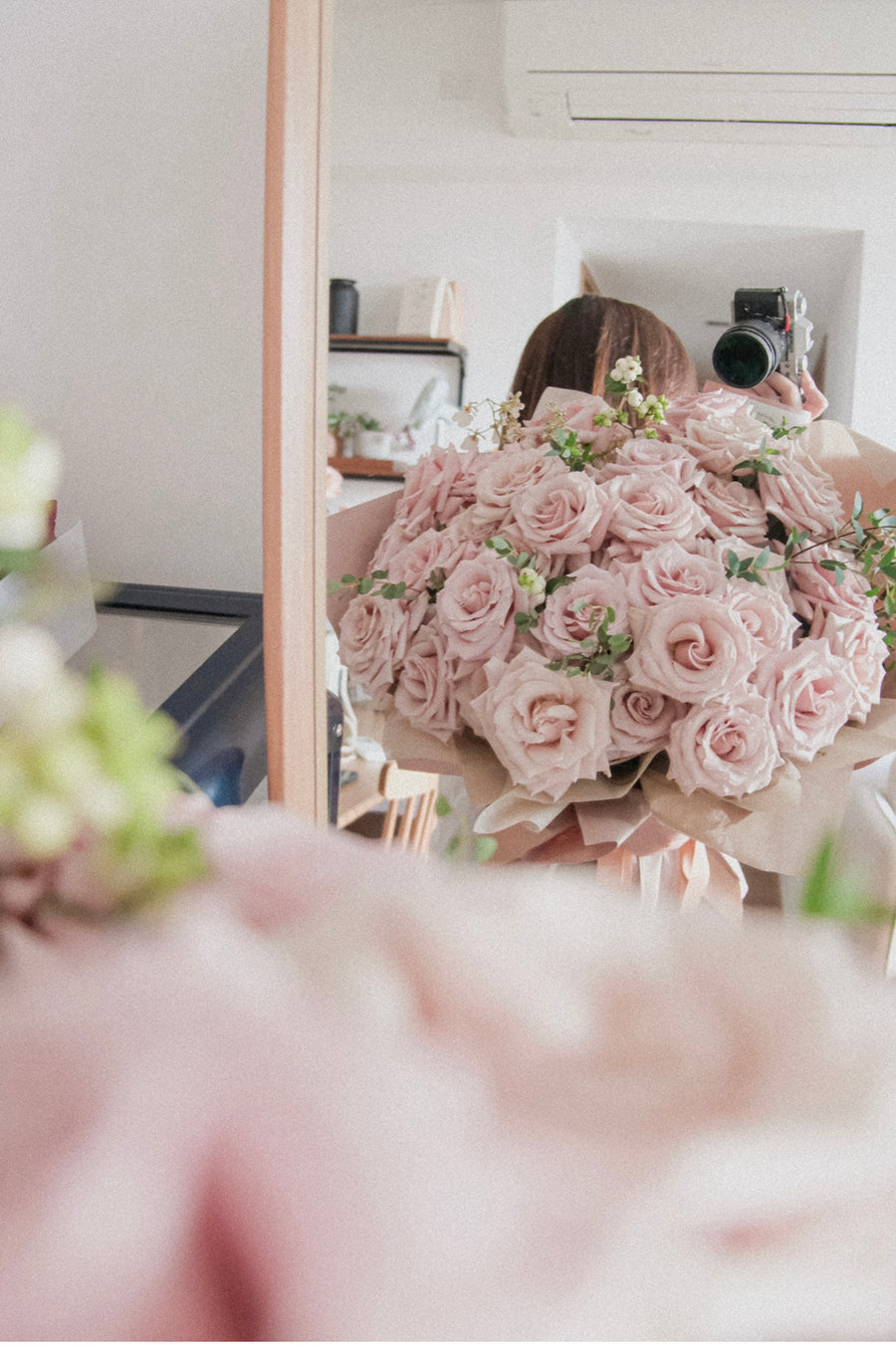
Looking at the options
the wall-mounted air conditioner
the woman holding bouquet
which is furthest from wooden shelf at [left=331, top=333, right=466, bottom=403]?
the woman holding bouquet

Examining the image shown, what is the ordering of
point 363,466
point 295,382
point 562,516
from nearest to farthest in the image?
point 295,382, point 562,516, point 363,466

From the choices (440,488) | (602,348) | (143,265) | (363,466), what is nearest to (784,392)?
(602,348)

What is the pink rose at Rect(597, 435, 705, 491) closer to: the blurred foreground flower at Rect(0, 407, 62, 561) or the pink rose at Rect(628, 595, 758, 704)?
the pink rose at Rect(628, 595, 758, 704)

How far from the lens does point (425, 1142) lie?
67mm

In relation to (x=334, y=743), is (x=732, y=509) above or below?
above

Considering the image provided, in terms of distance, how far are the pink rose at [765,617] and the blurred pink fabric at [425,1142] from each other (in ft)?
0.82

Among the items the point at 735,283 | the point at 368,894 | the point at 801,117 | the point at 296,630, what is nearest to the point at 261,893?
the point at 368,894

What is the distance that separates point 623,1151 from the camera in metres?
0.07

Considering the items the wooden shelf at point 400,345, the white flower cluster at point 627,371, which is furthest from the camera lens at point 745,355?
the wooden shelf at point 400,345

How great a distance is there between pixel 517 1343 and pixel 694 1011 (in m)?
0.03

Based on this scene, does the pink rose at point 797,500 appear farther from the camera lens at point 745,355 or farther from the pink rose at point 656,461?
the camera lens at point 745,355

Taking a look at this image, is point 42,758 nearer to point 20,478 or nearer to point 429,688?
point 20,478

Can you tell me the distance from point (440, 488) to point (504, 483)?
38mm

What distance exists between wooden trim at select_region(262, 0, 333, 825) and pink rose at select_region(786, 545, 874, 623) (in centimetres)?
21
